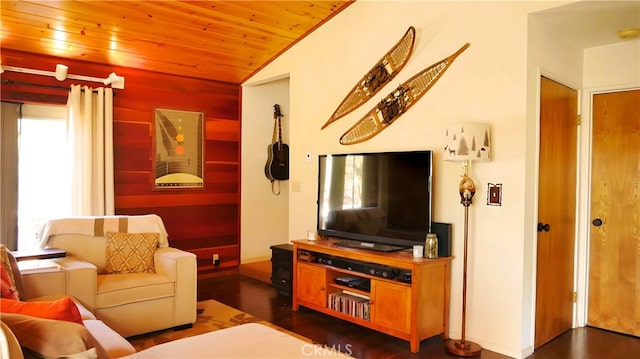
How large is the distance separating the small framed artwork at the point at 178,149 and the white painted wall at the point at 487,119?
213 cm

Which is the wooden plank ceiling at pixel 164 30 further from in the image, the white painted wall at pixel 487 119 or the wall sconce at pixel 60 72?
the white painted wall at pixel 487 119

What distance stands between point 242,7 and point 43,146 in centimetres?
243

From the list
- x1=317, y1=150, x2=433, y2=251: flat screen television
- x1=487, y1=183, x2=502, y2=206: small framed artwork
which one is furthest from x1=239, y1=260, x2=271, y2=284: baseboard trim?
x1=487, y1=183, x2=502, y2=206: small framed artwork

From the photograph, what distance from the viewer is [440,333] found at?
349 centimetres

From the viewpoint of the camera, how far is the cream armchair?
3238 millimetres

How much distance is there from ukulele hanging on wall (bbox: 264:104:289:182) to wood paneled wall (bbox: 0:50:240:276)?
0.41 meters

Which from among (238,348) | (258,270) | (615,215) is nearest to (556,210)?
(615,215)

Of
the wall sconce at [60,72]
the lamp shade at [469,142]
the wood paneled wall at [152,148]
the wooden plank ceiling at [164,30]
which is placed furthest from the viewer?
the wood paneled wall at [152,148]

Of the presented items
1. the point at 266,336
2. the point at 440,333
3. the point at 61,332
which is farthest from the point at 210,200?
the point at 61,332

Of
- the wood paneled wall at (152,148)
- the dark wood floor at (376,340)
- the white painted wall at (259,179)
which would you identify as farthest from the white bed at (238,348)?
the white painted wall at (259,179)

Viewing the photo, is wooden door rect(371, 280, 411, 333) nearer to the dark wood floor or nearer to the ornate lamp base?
the dark wood floor

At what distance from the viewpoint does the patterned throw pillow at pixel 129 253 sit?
373cm

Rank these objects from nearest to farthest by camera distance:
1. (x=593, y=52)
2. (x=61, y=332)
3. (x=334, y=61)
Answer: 1. (x=61, y=332)
2. (x=593, y=52)
3. (x=334, y=61)

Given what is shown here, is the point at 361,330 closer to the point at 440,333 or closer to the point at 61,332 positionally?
the point at 440,333
